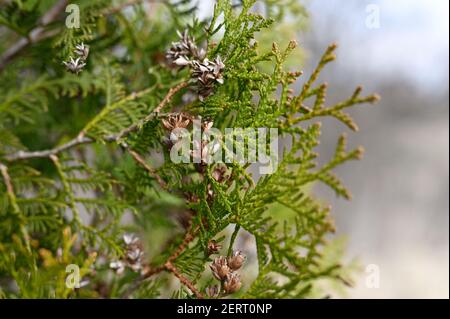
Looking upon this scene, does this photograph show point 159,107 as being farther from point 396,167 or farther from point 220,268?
point 396,167

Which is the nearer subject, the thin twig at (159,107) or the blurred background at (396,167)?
the thin twig at (159,107)

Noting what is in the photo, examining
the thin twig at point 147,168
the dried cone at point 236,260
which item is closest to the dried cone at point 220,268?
the dried cone at point 236,260

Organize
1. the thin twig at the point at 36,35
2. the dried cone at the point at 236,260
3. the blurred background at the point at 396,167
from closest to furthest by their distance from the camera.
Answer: the dried cone at the point at 236,260
the thin twig at the point at 36,35
the blurred background at the point at 396,167

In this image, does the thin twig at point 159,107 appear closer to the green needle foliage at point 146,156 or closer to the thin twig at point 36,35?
the green needle foliage at point 146,156

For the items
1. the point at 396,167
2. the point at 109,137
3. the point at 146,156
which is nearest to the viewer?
the point at 109,137

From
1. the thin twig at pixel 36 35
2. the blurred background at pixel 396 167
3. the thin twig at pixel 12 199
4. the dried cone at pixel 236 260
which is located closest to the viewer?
the dried cone at pixel 236 260

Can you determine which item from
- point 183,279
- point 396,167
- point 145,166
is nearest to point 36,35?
point 145,166

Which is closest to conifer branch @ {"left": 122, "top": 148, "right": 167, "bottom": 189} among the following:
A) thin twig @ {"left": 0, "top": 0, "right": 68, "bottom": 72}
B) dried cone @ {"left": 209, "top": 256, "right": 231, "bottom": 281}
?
dried cone @ {"left": 209, "top": 256, "right": 231, "bottom": 281}
